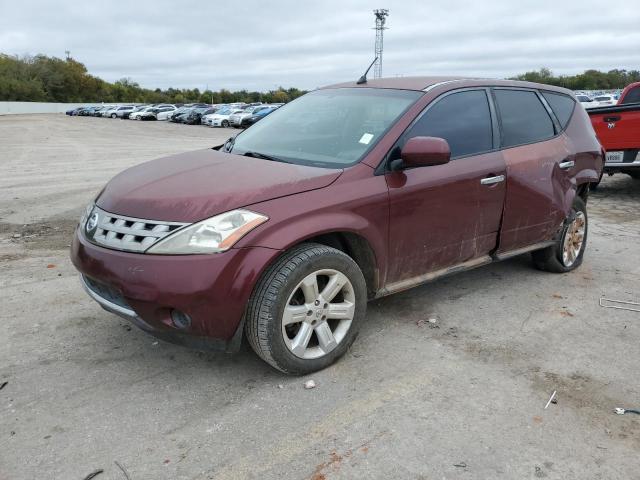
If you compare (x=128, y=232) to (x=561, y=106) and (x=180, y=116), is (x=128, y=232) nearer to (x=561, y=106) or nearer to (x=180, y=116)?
(x=561, y=106)

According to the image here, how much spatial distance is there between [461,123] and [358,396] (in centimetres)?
219

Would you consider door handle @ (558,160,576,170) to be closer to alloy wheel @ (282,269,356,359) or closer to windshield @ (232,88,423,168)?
windshield @ (232,88,423,168)

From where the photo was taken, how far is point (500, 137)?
4.40m

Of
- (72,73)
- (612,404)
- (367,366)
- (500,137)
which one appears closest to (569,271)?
(500,137)

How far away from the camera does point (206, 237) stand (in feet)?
9.59

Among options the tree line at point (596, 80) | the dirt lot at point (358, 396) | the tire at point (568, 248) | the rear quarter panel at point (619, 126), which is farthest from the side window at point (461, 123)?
the tree line at point (596, 80)

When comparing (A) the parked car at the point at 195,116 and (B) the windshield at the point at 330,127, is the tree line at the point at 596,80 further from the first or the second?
(B) the windshield at the point at 330,127

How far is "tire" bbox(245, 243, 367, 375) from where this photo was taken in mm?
3047

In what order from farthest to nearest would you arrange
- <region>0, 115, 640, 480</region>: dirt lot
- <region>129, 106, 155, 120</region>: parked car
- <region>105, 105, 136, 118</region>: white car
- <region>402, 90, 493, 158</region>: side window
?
<region>105, 105, 136, 118</region>: white car
<region>129, 106, 155, 120</region>: parked car
<region>402, 90, 493, 158</region>: side window
<region>0, 115, 640, 480</region>: dirt lot

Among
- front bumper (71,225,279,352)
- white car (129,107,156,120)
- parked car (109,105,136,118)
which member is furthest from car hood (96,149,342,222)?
parked car (109,105,136,118)

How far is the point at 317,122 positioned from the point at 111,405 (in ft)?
7.84

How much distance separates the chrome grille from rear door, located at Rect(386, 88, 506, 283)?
1446 millimetres

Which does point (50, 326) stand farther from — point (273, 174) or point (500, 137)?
point (500, 137)

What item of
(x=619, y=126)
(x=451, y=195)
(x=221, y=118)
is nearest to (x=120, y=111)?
(x=221, y=118)
